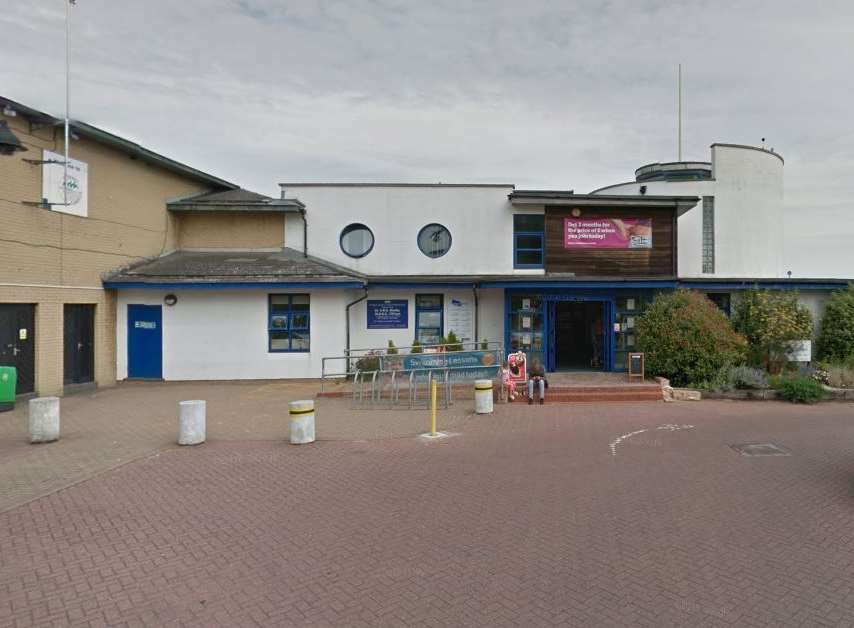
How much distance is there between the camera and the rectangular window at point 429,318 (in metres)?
18.0

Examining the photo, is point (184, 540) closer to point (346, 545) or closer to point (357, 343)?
point (346, 545)

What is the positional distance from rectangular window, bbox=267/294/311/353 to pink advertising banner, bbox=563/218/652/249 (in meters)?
8.81

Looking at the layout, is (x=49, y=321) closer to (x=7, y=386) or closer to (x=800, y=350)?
(x=7, y=386)

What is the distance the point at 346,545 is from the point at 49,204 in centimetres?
1294

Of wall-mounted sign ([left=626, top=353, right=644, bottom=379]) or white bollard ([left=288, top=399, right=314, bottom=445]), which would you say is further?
wall-mounted sign ([left=626, top=353, right=644, bottom=379])

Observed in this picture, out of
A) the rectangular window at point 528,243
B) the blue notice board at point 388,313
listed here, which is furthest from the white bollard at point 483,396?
the rectangular window at point 528,243

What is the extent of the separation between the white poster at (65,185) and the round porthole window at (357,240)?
7504mm

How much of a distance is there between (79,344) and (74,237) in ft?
9.69

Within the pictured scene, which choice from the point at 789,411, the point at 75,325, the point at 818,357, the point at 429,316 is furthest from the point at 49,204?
the point at 818,357

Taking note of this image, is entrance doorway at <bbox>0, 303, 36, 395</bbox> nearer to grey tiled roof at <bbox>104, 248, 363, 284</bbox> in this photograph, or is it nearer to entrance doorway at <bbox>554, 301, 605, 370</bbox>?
grey tiled roof at <bbox>104, 248, 363, 284</bbox>

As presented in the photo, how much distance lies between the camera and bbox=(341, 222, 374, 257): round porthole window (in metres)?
18.5

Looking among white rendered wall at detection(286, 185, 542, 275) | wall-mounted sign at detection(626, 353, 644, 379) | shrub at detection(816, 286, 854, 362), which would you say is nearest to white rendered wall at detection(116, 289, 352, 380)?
white rendered wall at detection(286, 185, 542, 275)

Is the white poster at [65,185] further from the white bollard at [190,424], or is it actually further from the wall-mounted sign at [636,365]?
the wall-mounted sign at [636,365]

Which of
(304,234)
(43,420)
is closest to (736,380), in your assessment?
(304,234)
